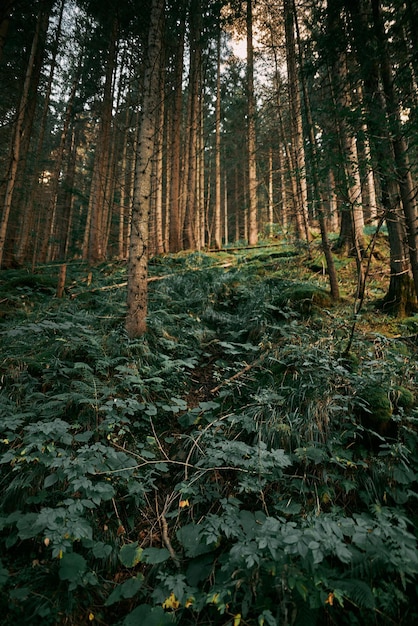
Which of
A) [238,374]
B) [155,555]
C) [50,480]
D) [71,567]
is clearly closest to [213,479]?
[155,555]

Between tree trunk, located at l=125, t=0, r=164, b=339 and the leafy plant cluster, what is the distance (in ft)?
1.55

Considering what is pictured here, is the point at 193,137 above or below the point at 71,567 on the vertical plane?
above

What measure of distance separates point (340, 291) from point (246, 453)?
481 cm

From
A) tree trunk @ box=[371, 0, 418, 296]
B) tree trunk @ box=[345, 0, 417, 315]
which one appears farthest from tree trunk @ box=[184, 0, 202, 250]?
tree trunk @ box=[371, 0, 418, 296]

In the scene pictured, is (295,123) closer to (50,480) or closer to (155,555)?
(50,480)

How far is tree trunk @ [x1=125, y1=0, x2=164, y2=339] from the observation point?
15.7 feet

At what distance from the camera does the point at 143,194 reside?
15.8 feet

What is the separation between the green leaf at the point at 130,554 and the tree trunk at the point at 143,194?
298cm

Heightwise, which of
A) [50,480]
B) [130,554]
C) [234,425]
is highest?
[234,425]

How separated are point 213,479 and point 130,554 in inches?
35.2

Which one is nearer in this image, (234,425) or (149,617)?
(149,617)

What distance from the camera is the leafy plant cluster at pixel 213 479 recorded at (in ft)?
6.03

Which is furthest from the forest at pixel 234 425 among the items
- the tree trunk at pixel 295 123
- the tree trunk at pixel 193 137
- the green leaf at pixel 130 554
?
the tree trunk at pixel 193 137

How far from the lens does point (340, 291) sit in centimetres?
634
